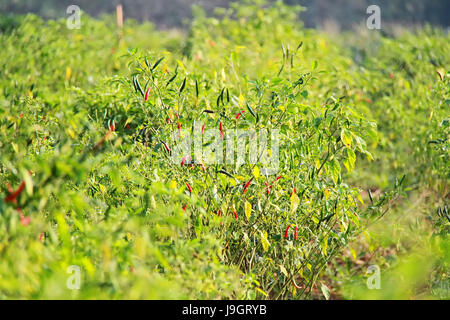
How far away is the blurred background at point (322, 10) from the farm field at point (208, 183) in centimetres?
422

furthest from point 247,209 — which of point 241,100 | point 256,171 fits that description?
point 241,100

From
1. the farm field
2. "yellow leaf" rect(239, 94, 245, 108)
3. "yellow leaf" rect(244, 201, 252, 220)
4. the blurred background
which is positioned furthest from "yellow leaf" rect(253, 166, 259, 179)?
the blurred background

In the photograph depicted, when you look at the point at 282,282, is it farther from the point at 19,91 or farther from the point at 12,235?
the point at 19,91

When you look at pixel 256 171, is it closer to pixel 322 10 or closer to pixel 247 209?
pixel 247 209

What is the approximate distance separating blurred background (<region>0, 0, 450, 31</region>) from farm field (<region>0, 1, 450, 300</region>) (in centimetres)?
422

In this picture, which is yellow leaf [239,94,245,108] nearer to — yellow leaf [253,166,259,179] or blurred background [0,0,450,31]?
yellow leaf [253,166,259,179]

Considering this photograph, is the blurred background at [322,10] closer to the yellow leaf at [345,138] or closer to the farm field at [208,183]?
the farm field at [208,183]

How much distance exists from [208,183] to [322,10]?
769cm

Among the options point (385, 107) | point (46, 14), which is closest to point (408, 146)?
point (385, 107)

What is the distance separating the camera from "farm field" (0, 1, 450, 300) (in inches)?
50.5

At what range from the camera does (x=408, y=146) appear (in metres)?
3.78

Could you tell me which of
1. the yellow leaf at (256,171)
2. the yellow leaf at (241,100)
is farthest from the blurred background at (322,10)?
the yellow leaf at (256,171)

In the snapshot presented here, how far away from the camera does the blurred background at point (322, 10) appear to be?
8.15 m

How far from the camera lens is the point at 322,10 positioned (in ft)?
29.2
